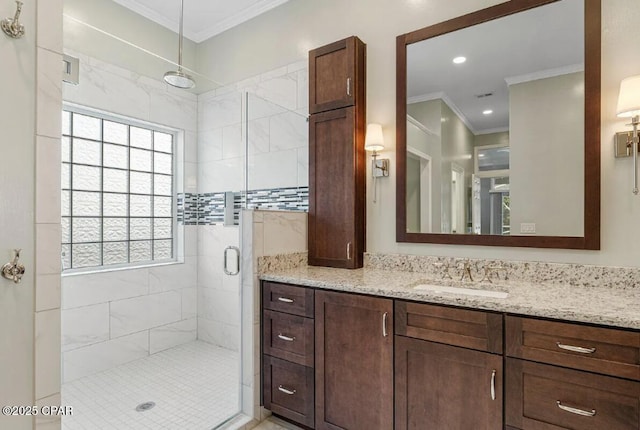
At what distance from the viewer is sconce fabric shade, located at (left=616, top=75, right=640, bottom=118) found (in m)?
1.60

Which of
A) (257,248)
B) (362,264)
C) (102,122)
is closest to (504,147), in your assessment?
(362,264)

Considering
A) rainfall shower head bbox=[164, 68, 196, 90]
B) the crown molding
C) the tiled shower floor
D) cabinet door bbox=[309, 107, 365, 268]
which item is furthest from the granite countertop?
rainfall shower head bbox=[164, 68, 196, 90]

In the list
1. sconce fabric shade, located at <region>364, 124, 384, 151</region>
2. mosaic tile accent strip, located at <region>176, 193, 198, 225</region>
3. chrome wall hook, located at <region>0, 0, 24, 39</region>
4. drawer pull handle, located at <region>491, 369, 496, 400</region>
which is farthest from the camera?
mosaic tile accent strip, located at <region>176, 193, 198, 225</region>

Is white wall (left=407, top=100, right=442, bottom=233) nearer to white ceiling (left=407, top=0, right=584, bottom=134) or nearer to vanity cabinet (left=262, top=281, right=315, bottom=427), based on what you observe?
white ceiling (left=407, top=0, right=584, bottom=134)

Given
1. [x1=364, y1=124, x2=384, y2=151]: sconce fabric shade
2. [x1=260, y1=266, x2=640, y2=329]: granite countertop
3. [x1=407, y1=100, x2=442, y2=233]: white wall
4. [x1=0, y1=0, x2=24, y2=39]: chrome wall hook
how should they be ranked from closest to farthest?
[x1=0, y1=0, x2=24, y2=39]: chrome wall hook
[x1=260, y1=266, x2=640, y2=329]: granite countertop
[x1=407, y1=100, x2=442, y2=233]: white wall
[x1=364, y1=124, x2=384, y2=151]: sconce fabric shade

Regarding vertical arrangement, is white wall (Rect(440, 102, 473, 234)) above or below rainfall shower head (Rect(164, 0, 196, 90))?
below

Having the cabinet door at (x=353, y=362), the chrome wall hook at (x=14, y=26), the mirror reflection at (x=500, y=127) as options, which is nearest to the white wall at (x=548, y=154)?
the mirror reflection at (x=500, y=127)

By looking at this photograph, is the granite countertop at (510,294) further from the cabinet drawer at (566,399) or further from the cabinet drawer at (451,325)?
the cabinet drawer at (566,399)

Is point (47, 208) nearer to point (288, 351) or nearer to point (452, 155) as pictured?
point (288, 351)

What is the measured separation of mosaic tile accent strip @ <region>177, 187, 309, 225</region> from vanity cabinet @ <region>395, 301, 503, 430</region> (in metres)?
1.32

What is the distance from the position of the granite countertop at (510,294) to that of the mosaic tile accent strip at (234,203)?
638 millimetres

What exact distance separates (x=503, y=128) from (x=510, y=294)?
38.3 inches

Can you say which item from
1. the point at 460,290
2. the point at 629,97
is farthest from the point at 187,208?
the point at 629,97

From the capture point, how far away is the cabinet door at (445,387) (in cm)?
143
